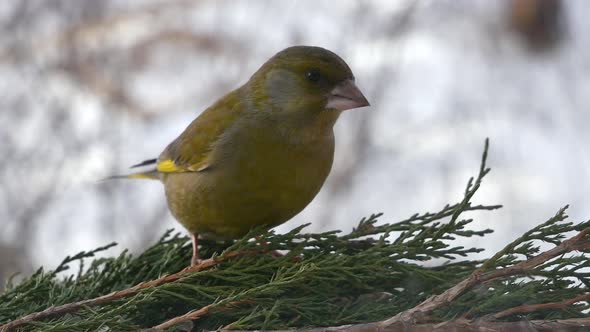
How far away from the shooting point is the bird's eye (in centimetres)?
251

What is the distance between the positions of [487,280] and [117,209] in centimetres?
646

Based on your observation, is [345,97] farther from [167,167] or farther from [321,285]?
[167,167]

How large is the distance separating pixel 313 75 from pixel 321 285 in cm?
86

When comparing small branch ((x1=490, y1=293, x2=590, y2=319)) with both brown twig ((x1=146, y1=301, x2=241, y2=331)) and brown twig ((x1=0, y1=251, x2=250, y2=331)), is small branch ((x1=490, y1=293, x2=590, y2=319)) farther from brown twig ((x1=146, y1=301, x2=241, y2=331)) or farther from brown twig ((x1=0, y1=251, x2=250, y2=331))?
brown twig ((x1=0, y1=251, x2=250, y2=331))

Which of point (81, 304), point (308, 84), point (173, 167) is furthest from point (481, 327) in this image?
point (173, 167)

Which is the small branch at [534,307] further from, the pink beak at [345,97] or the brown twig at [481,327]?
the pink beak at [345,97]

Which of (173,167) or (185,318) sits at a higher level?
(173,167)

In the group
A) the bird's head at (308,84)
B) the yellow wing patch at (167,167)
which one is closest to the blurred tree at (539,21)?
the yellow wing patch at (167,167)

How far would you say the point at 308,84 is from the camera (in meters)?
2.53

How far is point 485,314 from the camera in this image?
1686 mm

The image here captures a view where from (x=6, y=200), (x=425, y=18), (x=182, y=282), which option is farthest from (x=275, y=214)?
(x=425, y=18)

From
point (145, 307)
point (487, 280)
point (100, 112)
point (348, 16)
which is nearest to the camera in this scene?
point (487, 280)

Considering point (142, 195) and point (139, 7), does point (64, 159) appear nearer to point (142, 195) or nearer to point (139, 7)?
point (142, 195)

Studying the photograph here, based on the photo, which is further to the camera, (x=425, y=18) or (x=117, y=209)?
A: (x=425, y=18)
